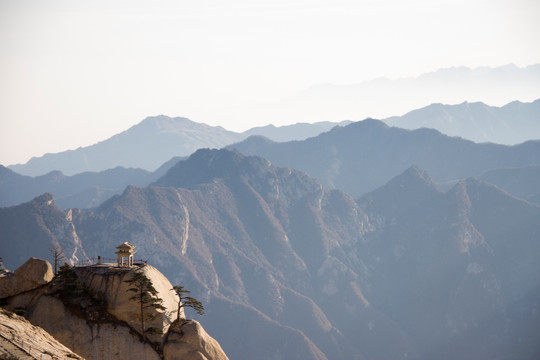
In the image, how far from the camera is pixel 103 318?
383ft

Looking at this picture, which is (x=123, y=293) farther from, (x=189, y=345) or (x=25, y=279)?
(x=25, y=279)

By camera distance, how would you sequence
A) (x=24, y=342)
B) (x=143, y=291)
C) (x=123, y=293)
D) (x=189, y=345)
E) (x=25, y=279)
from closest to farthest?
(x=24, y=342), (x=189, y=345), (x=143, y=291), (x=123, y=293), (x=25, y=279)

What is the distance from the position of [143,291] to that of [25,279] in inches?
695

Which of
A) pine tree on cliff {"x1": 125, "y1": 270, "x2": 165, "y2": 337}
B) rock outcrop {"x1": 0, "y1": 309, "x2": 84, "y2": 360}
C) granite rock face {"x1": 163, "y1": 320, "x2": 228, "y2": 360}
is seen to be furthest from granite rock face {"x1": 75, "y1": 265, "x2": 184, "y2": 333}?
rock outcrop {"x1": 0, "y1": 309, "x2": 84, "y2": 360}

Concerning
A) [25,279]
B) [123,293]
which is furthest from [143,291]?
[25,279]

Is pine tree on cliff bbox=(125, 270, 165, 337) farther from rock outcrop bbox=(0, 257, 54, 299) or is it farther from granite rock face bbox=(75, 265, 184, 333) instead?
rock outcrop bbox=(0, 257, 54, 299)

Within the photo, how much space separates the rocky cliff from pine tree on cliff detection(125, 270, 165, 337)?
2.29ft

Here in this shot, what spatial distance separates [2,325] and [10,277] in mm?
21110

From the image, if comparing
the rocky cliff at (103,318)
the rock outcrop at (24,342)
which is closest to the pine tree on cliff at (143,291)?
the rocky cliff at (103,318)

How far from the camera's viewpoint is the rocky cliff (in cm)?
11500

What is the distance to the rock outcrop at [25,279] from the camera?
119 m

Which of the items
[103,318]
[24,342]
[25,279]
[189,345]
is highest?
[25,279]

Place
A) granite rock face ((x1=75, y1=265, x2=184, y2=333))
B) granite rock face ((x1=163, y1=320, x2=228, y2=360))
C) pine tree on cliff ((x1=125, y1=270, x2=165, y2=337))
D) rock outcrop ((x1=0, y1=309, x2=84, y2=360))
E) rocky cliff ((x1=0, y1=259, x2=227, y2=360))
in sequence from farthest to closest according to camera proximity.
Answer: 1. granite rock face ((x1=75, y1=265, x2=184, y2=333))
2. pine tree on cliff ((x1=125, y1=270, x2=165, y2=337))
3. granite rock face ((x1=163, y1=320, x2=228, y2=360))
4. rocky cliff ((x1=0, y1=259, x2=227, y2=360))
5. rock outcrop ((x1=0, y1=309, x2=84, y2=360))

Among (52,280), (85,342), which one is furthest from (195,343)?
(52,280)
